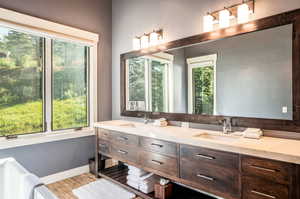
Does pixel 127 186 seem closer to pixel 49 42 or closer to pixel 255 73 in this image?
pixel 255 73

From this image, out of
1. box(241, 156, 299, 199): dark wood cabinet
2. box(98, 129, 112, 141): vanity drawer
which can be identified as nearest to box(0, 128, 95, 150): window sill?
box(98, 129, 112, 141): vanity drawer

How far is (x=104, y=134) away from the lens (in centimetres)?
298

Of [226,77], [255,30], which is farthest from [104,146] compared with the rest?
[255,30]

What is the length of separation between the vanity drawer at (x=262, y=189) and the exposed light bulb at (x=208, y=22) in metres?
1.63

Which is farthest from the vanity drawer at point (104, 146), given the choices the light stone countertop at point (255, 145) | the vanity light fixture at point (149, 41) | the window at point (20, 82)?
the vanity light fixture at point (149, 41)

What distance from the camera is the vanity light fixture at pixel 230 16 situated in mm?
2022

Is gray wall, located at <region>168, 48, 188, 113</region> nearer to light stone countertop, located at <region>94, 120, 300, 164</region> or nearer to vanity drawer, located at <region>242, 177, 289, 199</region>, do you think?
light stone countertop, located at <region>94, 120, 300, 164</region>

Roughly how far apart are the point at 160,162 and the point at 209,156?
61cm

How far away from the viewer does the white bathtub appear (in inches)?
51.4

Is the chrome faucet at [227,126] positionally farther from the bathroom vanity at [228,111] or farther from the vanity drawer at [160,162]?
the vanity drawer at [160,162]

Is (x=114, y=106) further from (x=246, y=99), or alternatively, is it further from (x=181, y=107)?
(x=246, y=99)

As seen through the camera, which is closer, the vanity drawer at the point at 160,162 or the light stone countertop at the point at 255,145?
the light stone countertop at the point at 255,145

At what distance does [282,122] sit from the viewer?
1845mm

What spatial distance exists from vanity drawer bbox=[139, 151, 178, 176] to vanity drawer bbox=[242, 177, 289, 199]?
2.24ft
